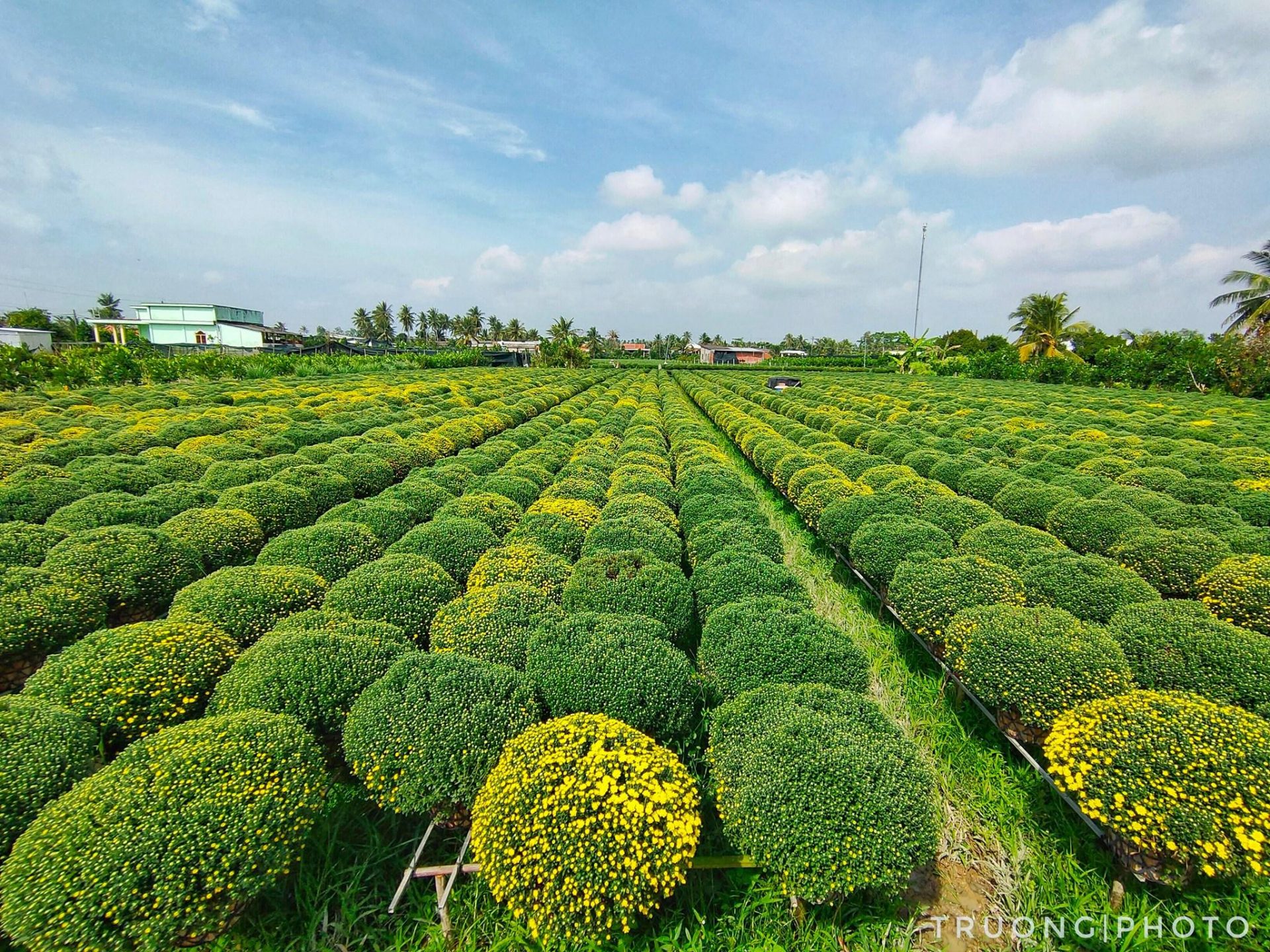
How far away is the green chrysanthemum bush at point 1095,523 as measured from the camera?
24.0 ft

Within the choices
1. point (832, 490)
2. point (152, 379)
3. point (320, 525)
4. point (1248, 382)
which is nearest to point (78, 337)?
point (152, 379)

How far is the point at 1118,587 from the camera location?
551 centimetres

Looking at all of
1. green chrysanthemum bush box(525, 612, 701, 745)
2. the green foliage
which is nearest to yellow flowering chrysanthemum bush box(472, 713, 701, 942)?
green chrysanthemum bush box(525, 612, 701, 745)

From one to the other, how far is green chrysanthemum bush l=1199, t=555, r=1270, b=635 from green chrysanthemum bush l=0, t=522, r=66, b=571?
12.5m

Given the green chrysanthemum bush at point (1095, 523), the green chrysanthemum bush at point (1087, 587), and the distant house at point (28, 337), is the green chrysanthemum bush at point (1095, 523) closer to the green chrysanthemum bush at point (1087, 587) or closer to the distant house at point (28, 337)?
the green chrysanthemum bush at point (1087, 587)

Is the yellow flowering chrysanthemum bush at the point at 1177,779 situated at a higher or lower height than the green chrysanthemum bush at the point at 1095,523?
lower

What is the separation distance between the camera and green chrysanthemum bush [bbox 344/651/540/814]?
11.9 feet

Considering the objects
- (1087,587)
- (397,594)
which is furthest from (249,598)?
(1087,587)

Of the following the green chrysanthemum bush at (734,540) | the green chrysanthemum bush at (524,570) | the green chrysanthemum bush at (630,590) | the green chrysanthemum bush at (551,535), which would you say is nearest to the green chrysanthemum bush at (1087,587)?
the green chrysanthemum bush at (734,540)

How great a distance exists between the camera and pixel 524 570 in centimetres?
589

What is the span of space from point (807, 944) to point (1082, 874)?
2058mm

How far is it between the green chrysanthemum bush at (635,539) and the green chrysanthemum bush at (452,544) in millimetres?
1295

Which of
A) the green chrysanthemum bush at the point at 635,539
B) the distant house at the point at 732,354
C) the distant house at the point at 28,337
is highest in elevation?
the distant house at the point at 732,354

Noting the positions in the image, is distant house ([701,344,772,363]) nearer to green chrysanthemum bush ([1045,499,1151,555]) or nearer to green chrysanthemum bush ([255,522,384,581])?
green chrysanthemum bush ([1045,499,1151,555])
